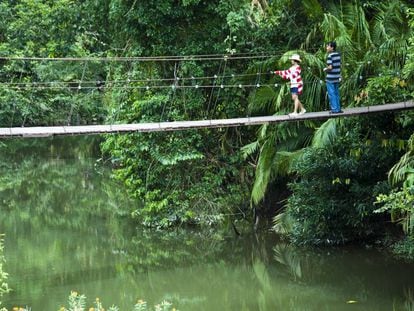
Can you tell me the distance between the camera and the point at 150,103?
1038 cm

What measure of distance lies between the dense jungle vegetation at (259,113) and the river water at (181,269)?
38 cm

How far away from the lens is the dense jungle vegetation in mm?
8781

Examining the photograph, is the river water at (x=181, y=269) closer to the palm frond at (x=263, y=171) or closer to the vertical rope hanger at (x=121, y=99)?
the palm frond at (x=263, y=171)

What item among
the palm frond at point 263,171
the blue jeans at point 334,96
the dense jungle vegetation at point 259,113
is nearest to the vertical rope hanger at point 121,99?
the dense jungle vegetation at point 259,113

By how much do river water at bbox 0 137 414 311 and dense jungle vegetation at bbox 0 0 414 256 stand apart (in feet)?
1.25

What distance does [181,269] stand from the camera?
899 cm

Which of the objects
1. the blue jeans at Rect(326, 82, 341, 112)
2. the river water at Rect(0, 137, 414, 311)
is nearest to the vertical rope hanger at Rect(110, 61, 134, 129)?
the river water at Rect(0, 137, 414, 311)

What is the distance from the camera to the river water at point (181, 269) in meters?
7.53

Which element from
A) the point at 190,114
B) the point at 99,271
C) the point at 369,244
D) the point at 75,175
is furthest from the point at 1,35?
the point at 369,244

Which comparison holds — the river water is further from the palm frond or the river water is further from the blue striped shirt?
the blue striped shirt

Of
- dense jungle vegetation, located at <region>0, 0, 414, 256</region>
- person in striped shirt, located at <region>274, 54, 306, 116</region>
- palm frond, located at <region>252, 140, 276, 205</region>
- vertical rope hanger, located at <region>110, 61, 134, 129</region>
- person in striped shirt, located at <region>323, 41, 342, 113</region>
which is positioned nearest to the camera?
person in striped shirt, located at <region>323, 41, 342, 113</region>

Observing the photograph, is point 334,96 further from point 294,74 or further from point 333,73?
point 294,74

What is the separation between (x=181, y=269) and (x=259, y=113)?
2.75 metres

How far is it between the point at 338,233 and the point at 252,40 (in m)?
3.22
